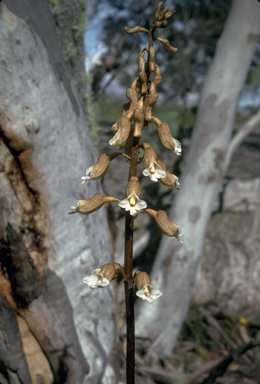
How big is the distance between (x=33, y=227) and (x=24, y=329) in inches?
20.9

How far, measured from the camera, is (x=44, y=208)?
5.11 ft

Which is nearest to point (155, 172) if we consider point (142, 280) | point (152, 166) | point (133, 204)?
point (152, 166)

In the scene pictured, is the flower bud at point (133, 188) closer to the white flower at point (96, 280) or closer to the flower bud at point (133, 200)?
the flower bud at point (133, 200)

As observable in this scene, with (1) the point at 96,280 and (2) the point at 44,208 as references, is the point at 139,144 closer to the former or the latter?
(1) the point at 96,280

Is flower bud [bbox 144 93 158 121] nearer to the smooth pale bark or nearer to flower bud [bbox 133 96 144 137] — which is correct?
flower bud [bbox 133 96 144 137]

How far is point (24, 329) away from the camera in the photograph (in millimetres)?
1621

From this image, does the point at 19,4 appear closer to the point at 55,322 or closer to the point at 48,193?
the point at 48,193

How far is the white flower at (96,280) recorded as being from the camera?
93 centimetres

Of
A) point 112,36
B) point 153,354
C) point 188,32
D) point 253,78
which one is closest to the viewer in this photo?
point 153,354

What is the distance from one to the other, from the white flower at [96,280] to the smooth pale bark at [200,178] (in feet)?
5.27

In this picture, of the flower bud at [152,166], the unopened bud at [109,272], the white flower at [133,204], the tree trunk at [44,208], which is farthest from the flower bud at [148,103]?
the tree trunk at [44,208]

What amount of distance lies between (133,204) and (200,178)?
1754mm

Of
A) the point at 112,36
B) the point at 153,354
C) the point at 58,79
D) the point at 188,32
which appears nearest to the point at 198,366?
the point at 153,354

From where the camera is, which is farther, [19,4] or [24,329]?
[24,329]
